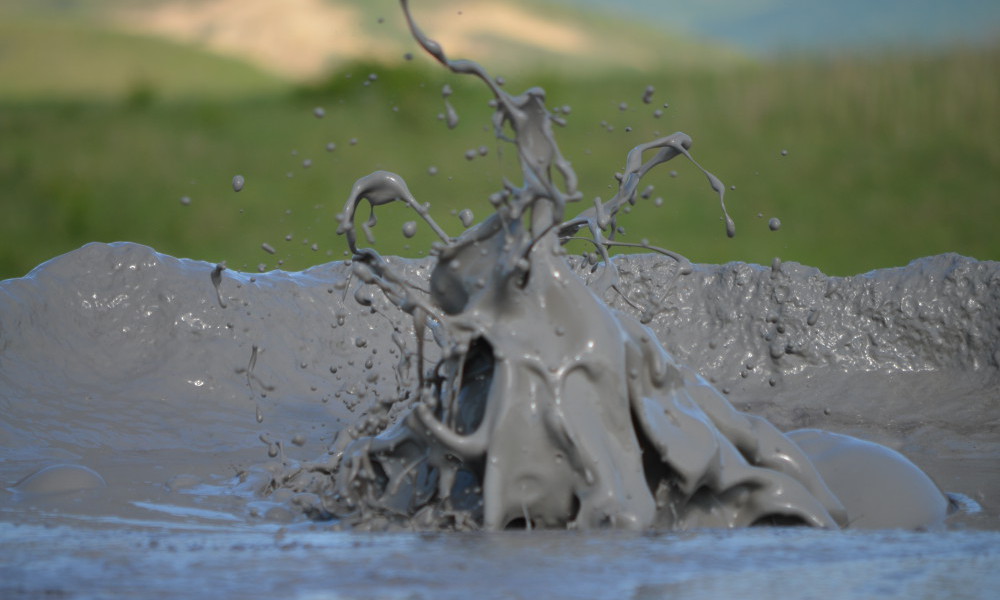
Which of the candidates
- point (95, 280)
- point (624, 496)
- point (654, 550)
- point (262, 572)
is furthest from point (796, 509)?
point (95, 280)

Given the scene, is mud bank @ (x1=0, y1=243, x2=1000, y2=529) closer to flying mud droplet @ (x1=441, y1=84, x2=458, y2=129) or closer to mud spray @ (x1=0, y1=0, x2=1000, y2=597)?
mud spray @ (x1=0, y1=0, x2=1000, y2=597)

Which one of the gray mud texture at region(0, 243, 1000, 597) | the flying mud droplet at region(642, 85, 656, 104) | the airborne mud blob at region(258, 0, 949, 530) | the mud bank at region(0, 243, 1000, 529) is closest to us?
the gray mud texture at region(0, 243, 1000, 597)

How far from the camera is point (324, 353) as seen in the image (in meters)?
4.81

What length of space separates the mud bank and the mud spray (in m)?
0.01

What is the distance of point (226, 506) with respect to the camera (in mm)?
2898

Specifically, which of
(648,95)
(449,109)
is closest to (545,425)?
(449,109)

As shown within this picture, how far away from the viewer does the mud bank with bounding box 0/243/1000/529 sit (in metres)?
3.96

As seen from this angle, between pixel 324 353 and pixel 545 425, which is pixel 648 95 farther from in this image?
pixel 324 353

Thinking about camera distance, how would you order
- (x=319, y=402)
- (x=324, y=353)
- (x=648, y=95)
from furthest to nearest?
(x=324, y=353) < (x=319, y=402) < (x=648, y=95)

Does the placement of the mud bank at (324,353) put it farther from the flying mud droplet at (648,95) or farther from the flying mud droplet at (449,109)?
the flying mud droplet at (449,109)

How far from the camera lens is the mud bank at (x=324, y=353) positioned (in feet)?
13.0

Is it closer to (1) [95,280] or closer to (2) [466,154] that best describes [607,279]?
(2) [466,154]

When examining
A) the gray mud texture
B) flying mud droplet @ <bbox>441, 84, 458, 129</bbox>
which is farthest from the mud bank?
flying mud droplet @ <bbox>441, 84, 458, 129</bbox>

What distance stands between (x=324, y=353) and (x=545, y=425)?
254 cm
